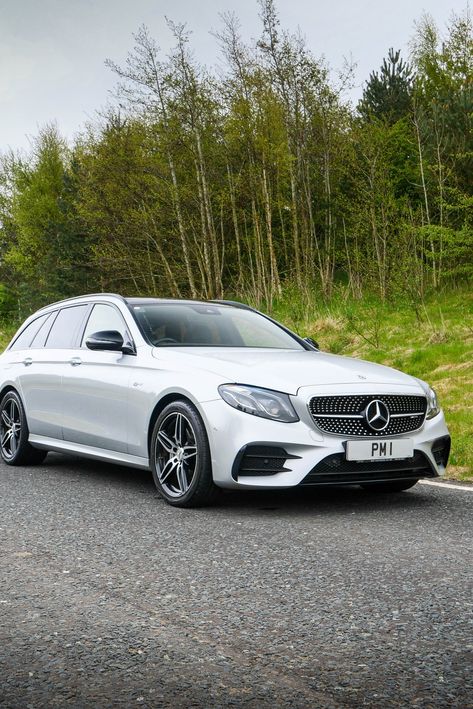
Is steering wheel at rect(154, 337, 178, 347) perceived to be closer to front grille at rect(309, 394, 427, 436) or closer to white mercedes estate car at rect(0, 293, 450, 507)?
white mercedes estate car at rect(0, 293, 450, 507)

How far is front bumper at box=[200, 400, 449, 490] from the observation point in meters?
5.75

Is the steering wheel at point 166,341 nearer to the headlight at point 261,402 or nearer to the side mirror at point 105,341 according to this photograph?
the side mirror at point 105,341

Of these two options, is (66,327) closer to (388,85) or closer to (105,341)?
(105,341)

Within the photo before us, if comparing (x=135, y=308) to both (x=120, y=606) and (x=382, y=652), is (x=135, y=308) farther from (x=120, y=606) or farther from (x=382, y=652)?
(x=382, y=652)

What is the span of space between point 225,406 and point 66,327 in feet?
9.96

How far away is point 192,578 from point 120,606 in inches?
21.6

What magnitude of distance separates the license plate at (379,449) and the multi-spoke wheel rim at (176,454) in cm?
107

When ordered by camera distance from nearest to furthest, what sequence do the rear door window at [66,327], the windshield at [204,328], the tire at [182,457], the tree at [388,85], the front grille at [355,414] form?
1. the front grille at [355,414]
2. the tire at [182,457]
3. the windshield at [204,328]
4. the rear door window at [66,327]
5. the tree at [388,85]

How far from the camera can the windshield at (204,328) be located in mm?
7223

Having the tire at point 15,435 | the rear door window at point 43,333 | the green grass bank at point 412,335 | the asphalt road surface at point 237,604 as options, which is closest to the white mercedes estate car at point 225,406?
the asphalt road surface at point 237,604

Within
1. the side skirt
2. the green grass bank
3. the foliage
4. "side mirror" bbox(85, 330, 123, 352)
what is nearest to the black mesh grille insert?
the side skirt

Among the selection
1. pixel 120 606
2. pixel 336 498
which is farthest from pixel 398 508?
pixel 120 606

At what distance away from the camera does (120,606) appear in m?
3.82

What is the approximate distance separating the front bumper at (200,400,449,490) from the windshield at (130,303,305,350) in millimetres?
1393
